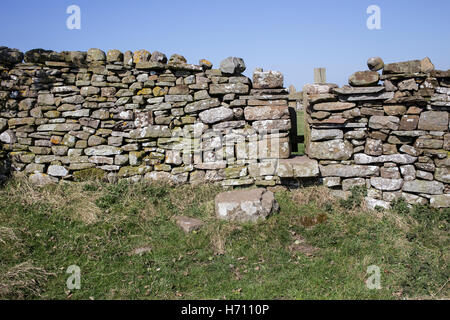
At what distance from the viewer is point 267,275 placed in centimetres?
448

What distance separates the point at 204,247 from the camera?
201 inches

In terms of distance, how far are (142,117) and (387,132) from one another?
5095 millimetres

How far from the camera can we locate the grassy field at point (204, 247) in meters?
4.21

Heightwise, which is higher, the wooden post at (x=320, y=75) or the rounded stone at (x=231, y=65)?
the rounded stone at (x=231, y=65)

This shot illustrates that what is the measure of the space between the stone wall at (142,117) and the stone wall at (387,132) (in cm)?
72

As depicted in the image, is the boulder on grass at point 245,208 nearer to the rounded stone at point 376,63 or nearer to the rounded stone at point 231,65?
the rounded stone at point 231,65

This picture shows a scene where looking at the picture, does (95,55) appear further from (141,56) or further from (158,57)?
(158,57)

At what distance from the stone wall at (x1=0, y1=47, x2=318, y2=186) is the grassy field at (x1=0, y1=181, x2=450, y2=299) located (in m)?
0.58

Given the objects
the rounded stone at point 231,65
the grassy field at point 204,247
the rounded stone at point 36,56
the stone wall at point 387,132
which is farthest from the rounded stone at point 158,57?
the stone wall at point 387,132

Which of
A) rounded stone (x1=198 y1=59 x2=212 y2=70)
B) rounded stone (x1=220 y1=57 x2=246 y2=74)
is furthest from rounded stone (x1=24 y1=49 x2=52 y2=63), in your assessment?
rounded stone (x1=220 y1=57 x2=246 y2=74)

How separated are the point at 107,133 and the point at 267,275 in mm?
4605

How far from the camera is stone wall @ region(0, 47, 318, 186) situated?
6.66m
